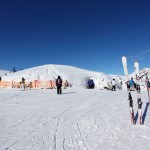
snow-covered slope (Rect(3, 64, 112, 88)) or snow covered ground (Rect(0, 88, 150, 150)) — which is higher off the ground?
snow-covered slope (Rect(3, 64, 112, 88))

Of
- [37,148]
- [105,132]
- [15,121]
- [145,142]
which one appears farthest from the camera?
[15,121]

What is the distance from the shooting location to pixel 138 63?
9.63 meters

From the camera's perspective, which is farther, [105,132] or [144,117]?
[144,117]

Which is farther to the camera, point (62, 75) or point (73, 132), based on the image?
point (62, 75)

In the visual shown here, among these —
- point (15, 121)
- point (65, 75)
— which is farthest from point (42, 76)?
point (15, 121)

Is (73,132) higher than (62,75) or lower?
lower

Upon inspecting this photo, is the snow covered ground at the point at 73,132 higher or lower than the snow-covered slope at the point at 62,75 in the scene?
lower

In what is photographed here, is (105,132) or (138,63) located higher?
(138,63)

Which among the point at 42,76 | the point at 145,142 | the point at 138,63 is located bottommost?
the point at 145,142

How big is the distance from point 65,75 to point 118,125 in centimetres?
6560

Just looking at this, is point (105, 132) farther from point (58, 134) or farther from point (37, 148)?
point (37, 148)

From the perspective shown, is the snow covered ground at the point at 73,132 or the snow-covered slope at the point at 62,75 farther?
the snow-covered slope at the point at 62,75

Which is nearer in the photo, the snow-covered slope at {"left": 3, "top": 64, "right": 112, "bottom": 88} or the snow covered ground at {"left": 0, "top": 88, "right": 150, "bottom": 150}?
the snow covered ground at {"left": 0, "top": 88, "right": 150, "bottom": 150}

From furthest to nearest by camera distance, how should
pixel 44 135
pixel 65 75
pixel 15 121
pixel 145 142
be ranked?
pixel 65 75 → pixel 15 121 → pixel 44 135 → pixel 145 142
